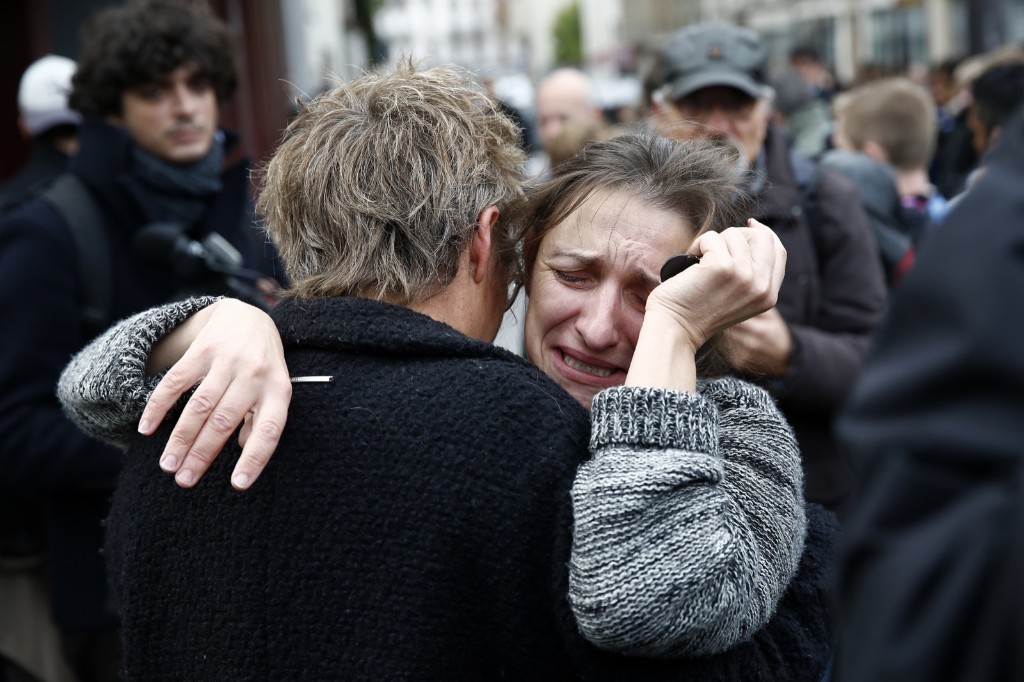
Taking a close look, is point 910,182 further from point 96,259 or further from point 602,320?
point 602,320

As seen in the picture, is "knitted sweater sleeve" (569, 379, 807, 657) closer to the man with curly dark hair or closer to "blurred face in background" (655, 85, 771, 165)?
the man with curly dark hair

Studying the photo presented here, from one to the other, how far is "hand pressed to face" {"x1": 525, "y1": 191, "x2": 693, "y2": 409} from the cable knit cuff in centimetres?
42

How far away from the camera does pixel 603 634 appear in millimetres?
1438

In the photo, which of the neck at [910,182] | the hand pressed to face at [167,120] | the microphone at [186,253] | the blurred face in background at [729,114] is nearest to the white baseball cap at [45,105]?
the hand pressed to face at [167,120]

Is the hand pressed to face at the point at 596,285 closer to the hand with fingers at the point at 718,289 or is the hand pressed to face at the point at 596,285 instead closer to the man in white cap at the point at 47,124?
the hand with fingers at the point at 718,289

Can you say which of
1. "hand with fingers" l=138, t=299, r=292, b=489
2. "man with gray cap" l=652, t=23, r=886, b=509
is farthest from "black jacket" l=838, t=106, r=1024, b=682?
"man with gray cap" l=652, t=23, r=886, b=509

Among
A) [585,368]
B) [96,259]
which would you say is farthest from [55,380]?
[585,368]

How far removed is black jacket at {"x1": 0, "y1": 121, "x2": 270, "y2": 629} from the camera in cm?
308

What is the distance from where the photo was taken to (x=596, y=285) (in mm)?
2025

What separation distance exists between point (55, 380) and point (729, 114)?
215 centimetres

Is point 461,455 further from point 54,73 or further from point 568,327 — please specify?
point 54,73

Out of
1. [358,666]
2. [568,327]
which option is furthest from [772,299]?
[358,666]

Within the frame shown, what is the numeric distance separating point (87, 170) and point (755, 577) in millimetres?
2571

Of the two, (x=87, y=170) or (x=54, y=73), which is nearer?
(x=87, y=170)
